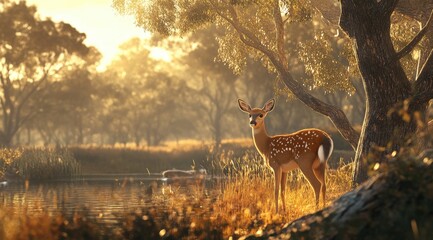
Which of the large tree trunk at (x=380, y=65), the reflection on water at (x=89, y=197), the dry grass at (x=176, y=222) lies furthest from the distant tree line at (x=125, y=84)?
the dry grass at (x=176, y=222)

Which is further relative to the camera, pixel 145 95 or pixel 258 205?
pixel 145 95

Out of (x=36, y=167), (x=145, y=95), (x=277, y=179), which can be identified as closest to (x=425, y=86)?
(x=277, y=179)

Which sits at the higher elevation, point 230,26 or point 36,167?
point 230,26

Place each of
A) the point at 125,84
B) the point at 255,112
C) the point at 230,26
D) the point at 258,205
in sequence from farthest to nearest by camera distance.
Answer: the point at 125,84
the point at 230,26
the point at 255,112
the point at 258,205

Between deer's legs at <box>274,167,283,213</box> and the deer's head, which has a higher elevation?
the deer's head

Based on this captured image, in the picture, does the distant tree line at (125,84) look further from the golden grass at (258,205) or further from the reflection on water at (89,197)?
the golden grass at (258,205)

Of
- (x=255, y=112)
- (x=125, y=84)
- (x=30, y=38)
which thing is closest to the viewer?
(x=255, y=112)

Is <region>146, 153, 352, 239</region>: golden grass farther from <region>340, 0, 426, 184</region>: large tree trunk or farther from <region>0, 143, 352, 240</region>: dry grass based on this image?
<region>340, 0, 426, 184</region>: large tree trunk

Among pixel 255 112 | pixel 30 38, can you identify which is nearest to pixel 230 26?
pixel 255 112

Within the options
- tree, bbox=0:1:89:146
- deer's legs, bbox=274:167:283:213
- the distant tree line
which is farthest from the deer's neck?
tree, bbox=0:1:89:146

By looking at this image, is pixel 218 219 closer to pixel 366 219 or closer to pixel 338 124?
pixel 366 219

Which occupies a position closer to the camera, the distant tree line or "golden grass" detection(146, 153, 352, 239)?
"golden grass" detection(146, 153, 352, 239)

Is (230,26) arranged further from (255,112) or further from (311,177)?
(311,177)

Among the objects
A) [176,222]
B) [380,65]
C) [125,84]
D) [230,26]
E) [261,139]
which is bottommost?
[176,222]
